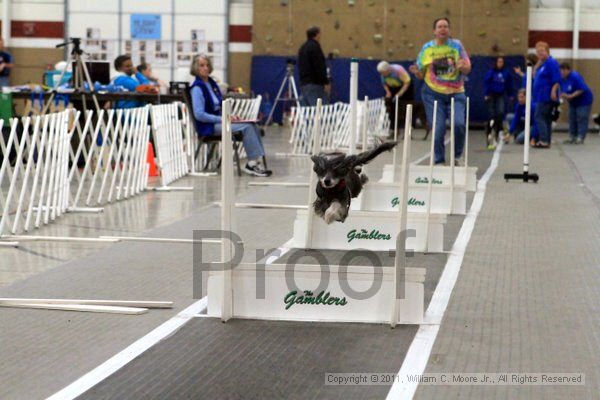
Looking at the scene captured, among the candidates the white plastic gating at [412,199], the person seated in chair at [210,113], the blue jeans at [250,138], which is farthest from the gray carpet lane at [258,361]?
the blue jeans at [250,138]

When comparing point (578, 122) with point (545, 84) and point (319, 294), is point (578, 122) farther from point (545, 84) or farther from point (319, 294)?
point (319, 294)

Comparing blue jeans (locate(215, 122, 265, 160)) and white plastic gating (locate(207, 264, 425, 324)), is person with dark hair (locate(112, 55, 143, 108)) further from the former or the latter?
white plastic gating (locate(207, 264, 425, 324))

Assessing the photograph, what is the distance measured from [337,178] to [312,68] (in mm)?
10280

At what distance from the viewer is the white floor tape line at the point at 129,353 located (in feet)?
13.8

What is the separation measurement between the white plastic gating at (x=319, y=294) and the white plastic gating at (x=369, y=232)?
1.94 meters

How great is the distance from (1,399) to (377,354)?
5.14 ft

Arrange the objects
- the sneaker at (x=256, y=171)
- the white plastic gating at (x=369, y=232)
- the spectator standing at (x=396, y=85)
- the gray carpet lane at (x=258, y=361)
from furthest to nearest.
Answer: the spectator standing at (x=396, y=85) < the sneaker at (x=256, y=171) < the white plastic gating at (x=369, y=232) < the gray carpet lane at (x=258, y=361)

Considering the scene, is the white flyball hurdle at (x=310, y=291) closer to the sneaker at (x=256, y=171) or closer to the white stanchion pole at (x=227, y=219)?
the white stanchion pole at (x=227, y=219)

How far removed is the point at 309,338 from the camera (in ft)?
16.5

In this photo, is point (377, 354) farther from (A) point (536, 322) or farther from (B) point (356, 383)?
(A) point (536, 322)

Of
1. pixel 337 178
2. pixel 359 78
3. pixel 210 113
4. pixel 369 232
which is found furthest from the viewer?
pixel 359 78

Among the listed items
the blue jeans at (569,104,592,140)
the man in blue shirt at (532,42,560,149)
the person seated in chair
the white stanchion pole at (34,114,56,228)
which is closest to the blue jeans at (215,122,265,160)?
the person seated in chair

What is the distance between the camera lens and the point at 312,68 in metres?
16.5

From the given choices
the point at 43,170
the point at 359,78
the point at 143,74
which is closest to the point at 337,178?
the point at 43,170
